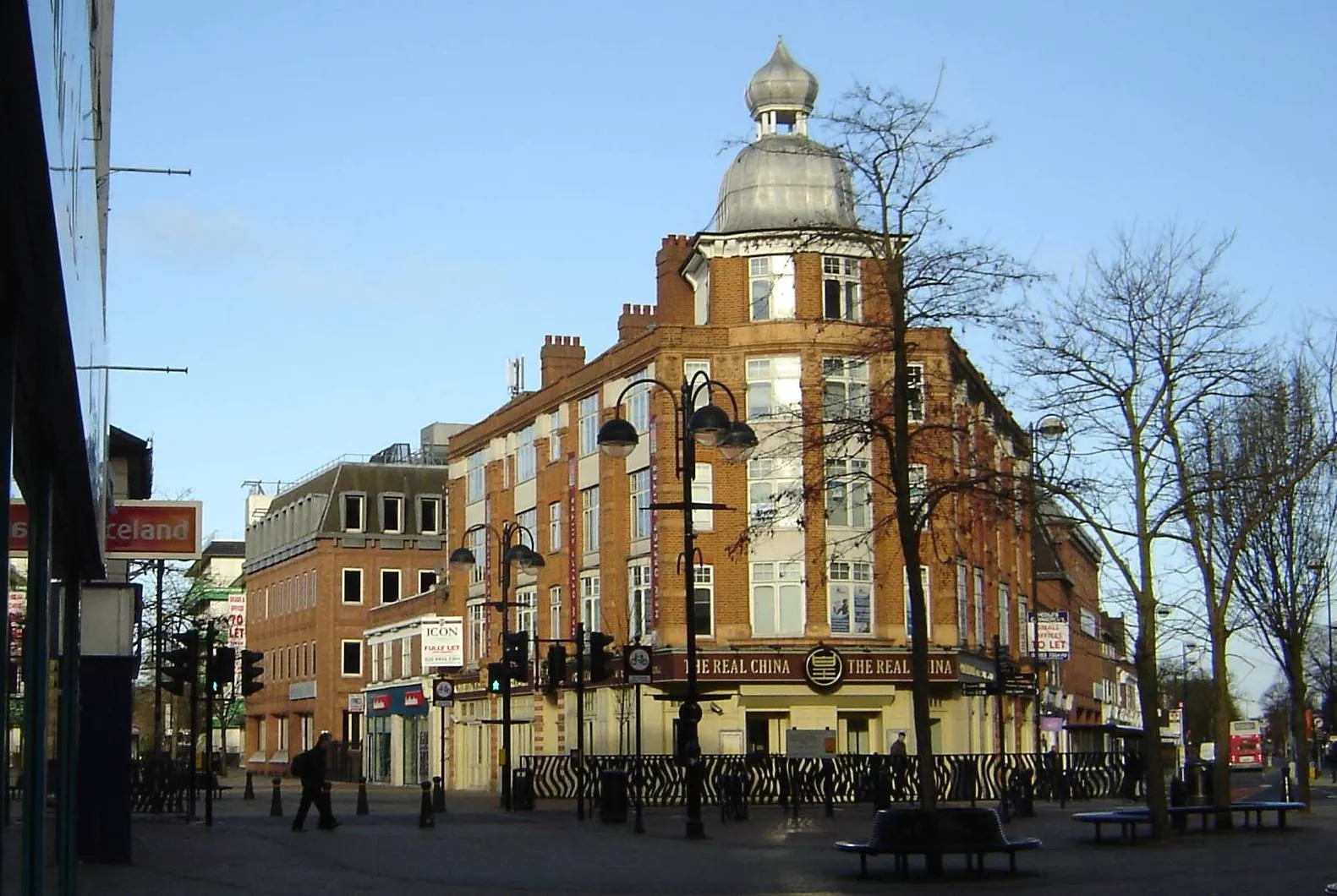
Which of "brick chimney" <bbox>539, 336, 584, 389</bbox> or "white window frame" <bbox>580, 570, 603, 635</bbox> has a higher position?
"brick chimney" <bbox>539, 336, 584, 389</bbox>

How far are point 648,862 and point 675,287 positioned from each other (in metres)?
34.6

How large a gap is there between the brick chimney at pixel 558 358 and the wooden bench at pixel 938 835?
45.4 meters

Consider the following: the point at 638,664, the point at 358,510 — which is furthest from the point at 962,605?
the point at 358,510

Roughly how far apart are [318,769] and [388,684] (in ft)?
161

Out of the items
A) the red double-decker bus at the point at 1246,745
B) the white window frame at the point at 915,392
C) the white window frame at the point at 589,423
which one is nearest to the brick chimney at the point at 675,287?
the white window frame at the point at 589,423

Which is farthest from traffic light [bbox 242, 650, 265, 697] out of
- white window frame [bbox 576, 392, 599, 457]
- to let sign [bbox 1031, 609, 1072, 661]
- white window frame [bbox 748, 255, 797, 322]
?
white window frame [bbox 576, 392, 599, 457]

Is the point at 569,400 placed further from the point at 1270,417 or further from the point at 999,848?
the point at 999,848

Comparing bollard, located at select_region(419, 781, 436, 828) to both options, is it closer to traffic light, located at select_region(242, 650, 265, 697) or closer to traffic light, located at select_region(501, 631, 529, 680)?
traffic light, located at select_region(242, 650, 265, 697)

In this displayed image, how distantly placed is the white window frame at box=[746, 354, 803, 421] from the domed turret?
3.80 metres

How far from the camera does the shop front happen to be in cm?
7800

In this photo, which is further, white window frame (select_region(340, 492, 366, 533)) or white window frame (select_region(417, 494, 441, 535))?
white window frame (select_region(417, 494, 441, 535))

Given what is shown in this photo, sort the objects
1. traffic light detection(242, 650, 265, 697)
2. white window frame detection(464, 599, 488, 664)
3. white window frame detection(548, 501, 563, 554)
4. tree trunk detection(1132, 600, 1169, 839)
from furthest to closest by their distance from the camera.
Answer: white window frame detection(464, 599, 488, 664) < white window frame detection(548, 501, 563, 554) < traffic light detection(242, 650, 265, 697) < tree trunk detection(1132, 600, 1169, 839)

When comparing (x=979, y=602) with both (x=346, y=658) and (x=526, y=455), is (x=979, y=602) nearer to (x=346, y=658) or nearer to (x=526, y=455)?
(x=526, y=455)

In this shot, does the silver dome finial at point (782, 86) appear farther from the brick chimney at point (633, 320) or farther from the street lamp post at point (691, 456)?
the street lamp post at point (691, 456)
